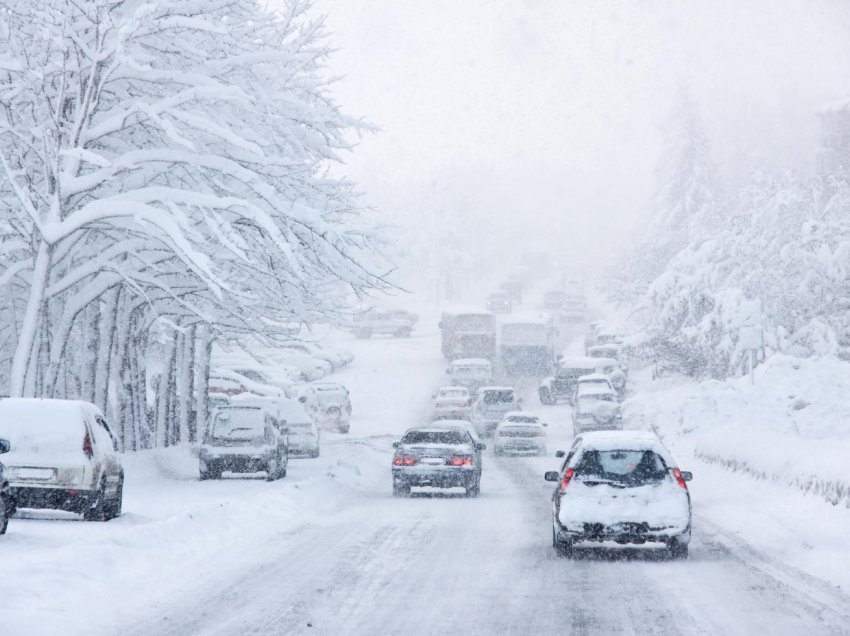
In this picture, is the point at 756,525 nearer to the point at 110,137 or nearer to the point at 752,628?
the point at 752,628

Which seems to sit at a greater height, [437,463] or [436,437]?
[436,437]

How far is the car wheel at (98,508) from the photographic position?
60.2 ft

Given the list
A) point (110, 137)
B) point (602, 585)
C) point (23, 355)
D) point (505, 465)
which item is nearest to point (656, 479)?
point (602, 585)

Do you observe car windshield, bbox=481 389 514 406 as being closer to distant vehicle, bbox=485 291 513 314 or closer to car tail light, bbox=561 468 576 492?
car tail light, bbox=561 468 576 492

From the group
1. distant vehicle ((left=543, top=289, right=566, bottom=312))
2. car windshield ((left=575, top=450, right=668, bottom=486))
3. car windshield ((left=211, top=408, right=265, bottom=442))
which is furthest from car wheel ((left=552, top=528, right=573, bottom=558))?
distant vehicle ((left=543, top=289, right=566, bottom=312))

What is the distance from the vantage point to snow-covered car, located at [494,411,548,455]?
4378 centimetres

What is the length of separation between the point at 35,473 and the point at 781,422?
2575cm

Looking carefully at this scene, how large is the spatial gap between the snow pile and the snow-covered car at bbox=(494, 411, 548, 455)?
15.5 ft

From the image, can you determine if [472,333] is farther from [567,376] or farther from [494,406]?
[494,406]

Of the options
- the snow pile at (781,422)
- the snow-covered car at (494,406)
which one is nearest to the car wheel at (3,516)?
the snow pile at (781,422)

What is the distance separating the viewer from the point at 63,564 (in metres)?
13.5

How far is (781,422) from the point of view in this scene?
3872 cm

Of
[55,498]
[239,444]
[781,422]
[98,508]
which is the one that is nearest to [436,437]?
[239,444]

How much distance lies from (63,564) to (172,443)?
26.8 m
